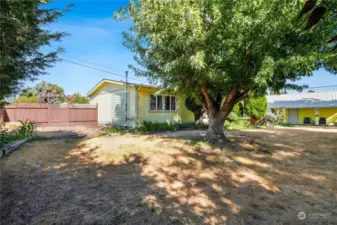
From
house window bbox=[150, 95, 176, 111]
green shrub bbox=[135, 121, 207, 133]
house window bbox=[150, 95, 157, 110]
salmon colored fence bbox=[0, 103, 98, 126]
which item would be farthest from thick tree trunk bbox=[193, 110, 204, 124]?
salmon colored fence bbox=[0, 103, 98, 126]

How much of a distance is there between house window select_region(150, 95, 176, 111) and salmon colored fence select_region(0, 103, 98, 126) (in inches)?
206

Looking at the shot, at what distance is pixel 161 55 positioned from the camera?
651cm

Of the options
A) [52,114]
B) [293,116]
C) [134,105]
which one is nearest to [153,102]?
[134,105]

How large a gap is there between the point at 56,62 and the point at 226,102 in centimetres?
617

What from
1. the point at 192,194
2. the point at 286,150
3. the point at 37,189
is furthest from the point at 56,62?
the point at 286,150

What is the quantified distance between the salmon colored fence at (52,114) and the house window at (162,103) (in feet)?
17.1

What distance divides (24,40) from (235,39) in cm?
552

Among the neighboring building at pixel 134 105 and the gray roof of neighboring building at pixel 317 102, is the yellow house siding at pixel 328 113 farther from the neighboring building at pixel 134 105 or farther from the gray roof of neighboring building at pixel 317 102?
the neighboring building at pixel 134 105

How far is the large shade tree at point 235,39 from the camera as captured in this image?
5336 mm

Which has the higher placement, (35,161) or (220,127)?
(220,127)

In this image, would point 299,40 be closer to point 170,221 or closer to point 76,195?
point 170,221

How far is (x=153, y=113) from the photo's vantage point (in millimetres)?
14078

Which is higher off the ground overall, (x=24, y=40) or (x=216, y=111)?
(x=24, y=40)

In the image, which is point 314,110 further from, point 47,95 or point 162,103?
point 47,95
